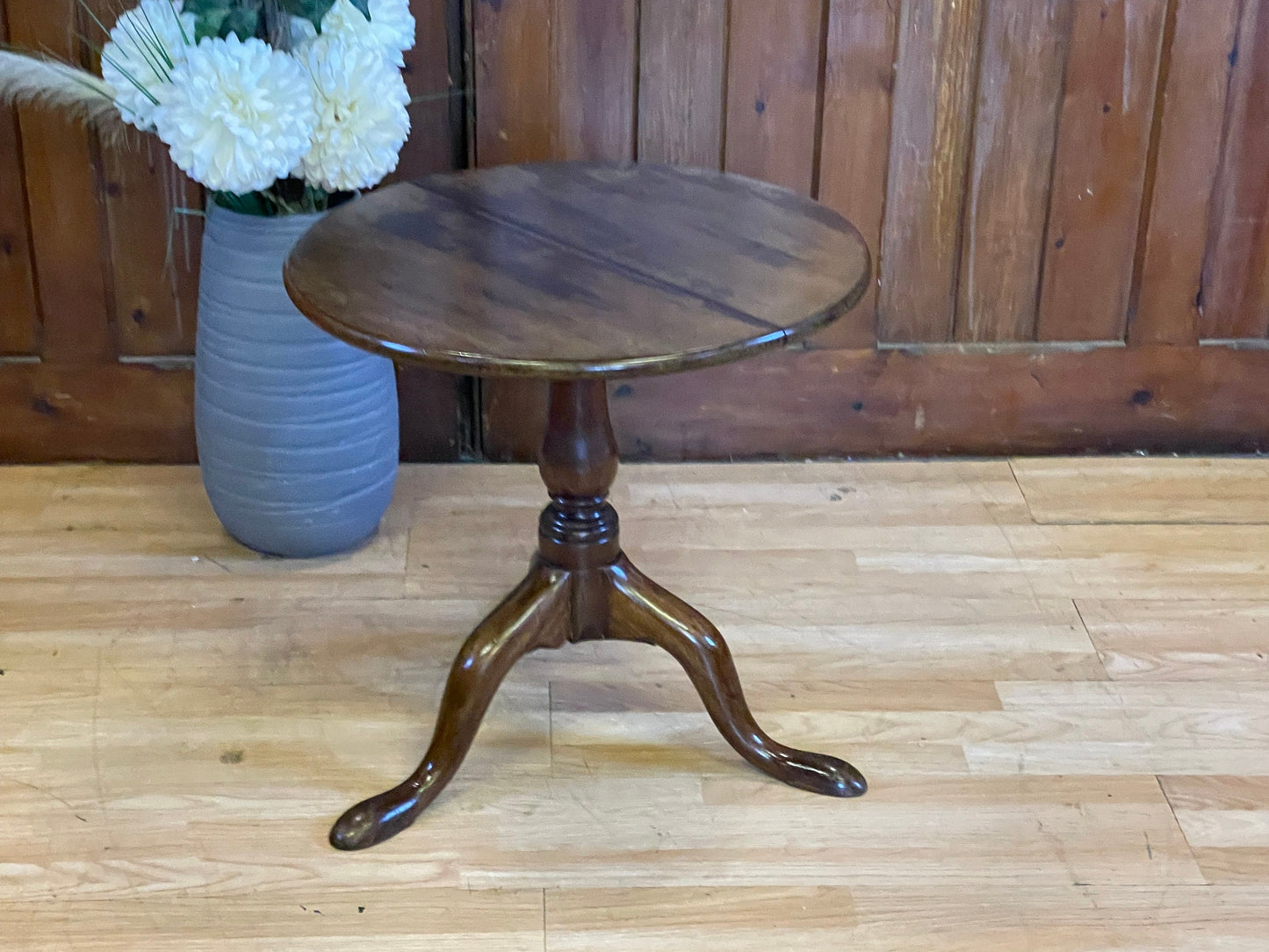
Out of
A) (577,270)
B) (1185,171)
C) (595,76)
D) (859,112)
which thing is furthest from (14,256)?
(1185,171)

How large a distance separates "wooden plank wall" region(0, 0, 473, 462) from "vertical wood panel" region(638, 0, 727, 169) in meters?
0.26

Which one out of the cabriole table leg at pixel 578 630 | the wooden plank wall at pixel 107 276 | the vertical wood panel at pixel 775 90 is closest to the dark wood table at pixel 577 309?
the cabriole table leg at pixel 578 630

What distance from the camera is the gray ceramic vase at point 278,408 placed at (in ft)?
5.48

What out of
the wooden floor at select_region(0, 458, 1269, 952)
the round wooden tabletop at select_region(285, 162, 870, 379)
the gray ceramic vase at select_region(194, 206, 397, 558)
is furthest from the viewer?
the gray ceramic vase at select_region(194, 206, 397, 558)

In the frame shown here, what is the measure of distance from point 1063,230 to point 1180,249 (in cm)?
18

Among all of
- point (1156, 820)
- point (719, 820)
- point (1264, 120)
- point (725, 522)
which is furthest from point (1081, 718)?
point (1264, 120)

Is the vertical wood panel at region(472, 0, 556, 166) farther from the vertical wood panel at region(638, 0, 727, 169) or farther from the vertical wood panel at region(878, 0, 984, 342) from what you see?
the vertical wood panel at region(878, 0, 984, 342)

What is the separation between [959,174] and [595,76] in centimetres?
54

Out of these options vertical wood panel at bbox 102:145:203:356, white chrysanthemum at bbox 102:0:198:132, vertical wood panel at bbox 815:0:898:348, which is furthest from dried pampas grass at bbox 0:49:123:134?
vertical wood panel at bbox 815:0:898:348

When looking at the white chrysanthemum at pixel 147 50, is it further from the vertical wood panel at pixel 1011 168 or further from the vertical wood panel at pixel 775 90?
the vertical wood panel at pixel 1011 168

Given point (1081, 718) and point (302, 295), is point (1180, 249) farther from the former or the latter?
point (302, 295)

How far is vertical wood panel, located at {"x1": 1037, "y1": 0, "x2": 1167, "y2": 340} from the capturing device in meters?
1.88

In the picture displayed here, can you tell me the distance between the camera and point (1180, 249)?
201 cm

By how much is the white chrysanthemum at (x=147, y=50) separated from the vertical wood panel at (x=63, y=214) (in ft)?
1.22
